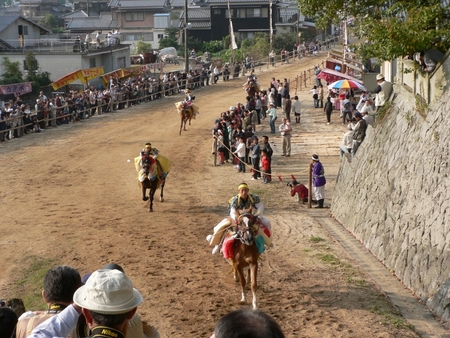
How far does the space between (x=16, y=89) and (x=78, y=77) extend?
11.2 ft

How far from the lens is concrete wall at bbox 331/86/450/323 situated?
12.1 m

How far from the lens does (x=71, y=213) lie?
19.0 metres

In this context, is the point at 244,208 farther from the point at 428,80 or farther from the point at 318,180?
the point at 318,180

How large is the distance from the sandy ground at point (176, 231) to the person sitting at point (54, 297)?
215 inches

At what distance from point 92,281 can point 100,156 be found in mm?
22858

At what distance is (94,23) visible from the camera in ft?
258

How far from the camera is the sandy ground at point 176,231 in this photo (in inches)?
469

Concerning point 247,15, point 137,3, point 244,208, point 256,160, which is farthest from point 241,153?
point 137,3

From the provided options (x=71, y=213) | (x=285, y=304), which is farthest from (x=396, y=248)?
(x=71, y=213)

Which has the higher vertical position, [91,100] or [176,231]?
[91,100]

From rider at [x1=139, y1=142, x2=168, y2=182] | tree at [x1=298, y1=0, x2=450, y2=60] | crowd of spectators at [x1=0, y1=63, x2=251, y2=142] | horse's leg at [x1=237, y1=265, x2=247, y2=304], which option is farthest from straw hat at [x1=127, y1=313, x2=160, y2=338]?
crowd of spectators at [x1=0, y1=63, x2=251, y2=142]

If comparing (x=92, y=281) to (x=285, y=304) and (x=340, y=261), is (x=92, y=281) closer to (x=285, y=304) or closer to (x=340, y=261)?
(x=285, y=304)

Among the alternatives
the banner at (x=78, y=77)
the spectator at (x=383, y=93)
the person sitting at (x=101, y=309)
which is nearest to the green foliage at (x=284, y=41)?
the banner at (x=78, y=77)

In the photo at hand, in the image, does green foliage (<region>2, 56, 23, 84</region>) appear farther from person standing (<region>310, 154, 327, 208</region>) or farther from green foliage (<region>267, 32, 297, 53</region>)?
person standing (<region>310, 154, 327, 208</region>)
